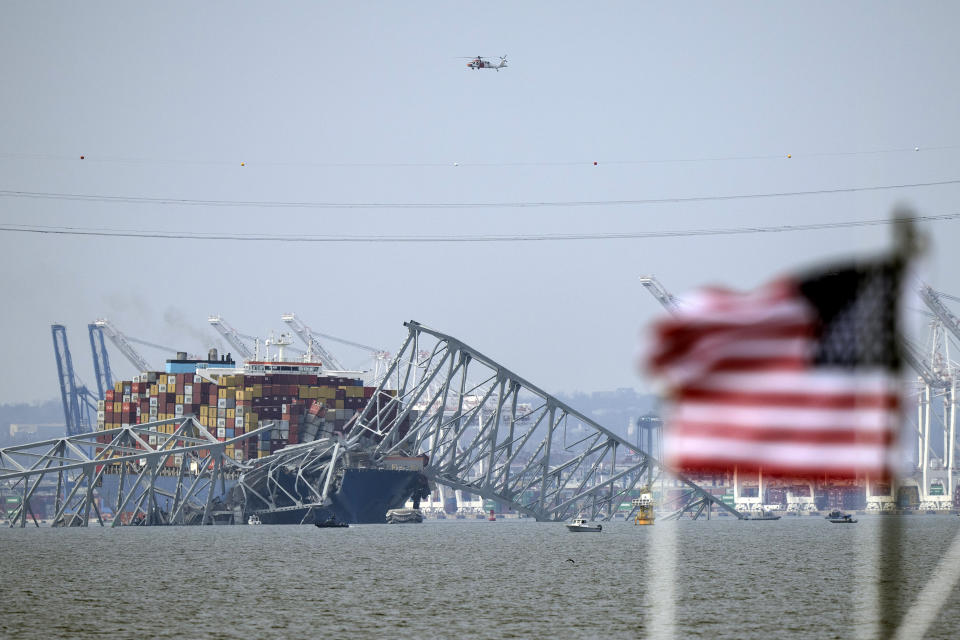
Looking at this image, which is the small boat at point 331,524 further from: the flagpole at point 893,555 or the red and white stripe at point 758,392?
the red and white stripe at point 758,392

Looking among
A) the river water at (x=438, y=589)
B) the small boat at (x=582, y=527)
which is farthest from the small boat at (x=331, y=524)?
the river water at (x=438, y=589)

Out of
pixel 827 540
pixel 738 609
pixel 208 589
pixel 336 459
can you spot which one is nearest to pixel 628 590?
pixel 738 609

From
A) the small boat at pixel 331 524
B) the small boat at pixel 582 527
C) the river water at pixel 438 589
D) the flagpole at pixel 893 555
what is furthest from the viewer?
the small boat at pixel 582 527

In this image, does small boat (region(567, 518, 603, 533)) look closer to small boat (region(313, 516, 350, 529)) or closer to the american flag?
small boat (region(313, 516, 350, 529))

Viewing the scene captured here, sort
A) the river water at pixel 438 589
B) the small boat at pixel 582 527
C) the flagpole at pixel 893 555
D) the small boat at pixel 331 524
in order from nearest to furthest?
the flagpole at pixel 893 555, the river water at pixel 438 589, the small boat at pixel 331 524, the small boat at pixel 582 527

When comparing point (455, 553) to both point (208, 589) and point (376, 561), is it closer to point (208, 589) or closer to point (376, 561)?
point (376, 561)

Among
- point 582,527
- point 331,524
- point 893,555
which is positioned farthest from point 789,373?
point 582,527
